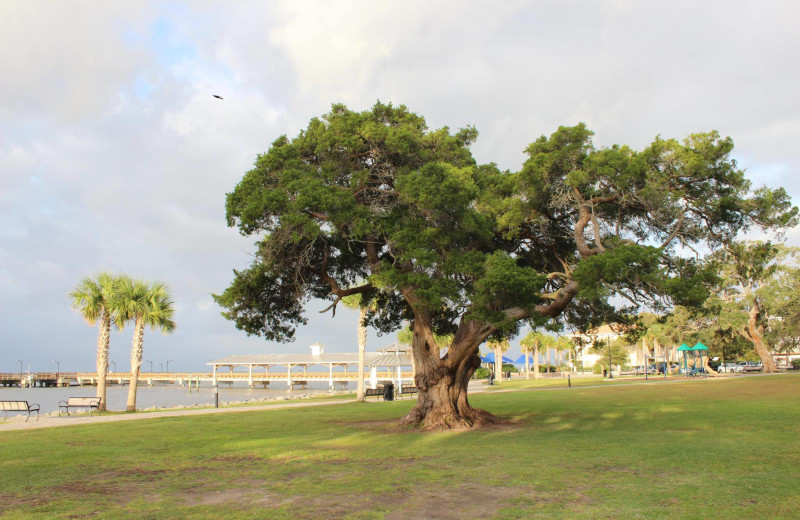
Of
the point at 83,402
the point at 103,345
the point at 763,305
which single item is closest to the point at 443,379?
the point at 83,402

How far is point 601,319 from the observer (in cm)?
1942

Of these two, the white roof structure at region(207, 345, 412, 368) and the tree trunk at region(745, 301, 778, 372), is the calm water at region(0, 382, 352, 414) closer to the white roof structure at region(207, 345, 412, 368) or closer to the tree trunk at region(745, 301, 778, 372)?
the white roof structure at region(207, 345, 412, 368)

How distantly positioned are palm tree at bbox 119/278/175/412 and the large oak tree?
1279cm

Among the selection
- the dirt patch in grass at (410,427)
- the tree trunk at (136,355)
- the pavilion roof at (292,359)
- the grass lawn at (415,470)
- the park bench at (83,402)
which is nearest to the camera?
the grass lawn at (415,470)

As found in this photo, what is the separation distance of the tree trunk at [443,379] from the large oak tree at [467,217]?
4 cm

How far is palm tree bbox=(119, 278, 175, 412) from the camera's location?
29578 mm

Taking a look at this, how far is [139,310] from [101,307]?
1998 mm

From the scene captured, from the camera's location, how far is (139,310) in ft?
97.6

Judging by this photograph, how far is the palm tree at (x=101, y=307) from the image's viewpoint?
29.4 metres

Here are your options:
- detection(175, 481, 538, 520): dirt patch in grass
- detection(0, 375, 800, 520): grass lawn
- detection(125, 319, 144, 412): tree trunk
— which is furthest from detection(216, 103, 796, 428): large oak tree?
detection(125, 319, 144, 412): tree trunk

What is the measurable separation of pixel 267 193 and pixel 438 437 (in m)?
7.40

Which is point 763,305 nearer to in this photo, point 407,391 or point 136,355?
point 407,391

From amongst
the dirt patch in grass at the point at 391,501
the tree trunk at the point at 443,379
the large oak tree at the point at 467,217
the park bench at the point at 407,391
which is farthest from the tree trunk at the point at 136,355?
the dirt patch in grass at the point at 391,501

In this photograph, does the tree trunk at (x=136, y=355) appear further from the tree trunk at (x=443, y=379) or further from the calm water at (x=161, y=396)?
the tree trunk at (x=443, y=379)
